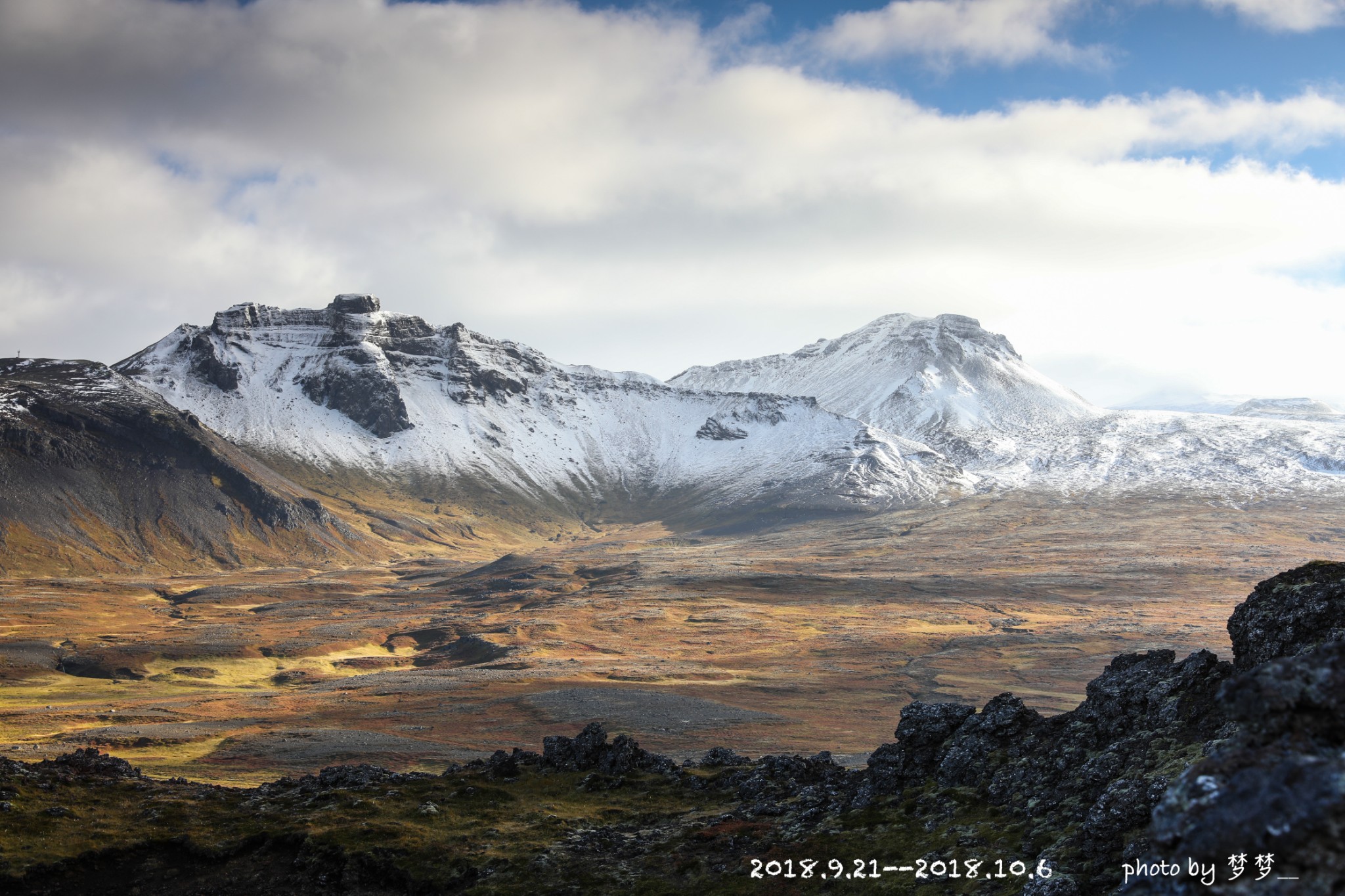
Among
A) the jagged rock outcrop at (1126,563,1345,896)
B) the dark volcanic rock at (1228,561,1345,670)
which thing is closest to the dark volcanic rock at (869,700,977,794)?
the dark volcanic rock at (1228,561,1345,670)

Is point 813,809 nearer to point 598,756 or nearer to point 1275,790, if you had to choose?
point 598,756

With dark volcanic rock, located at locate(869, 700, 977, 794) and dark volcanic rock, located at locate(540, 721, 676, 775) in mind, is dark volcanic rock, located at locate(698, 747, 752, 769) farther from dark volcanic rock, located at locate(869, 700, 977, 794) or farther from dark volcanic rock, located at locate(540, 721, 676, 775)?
dark volcanic rock, located at locate(869, 700, 977, 794)

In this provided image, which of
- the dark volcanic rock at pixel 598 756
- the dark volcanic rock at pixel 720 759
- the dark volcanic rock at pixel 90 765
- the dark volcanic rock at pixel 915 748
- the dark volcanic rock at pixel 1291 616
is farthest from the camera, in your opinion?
the dark volcanic rock at pixel 720 759

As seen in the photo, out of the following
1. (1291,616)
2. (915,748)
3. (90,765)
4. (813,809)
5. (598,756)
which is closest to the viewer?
(1291,616)

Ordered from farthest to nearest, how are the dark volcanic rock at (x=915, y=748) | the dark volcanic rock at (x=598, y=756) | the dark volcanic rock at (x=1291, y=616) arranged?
1. the dark volcanic rock at (x=598, y=756)
2. the dark volcanic rock at (x=915, y=748)
3. the dark volcanic rock at (x=1291, y=616)

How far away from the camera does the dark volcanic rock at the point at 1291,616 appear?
31.5 m

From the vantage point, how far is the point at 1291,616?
32438 mm

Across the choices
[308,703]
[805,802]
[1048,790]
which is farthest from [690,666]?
[1048,790]

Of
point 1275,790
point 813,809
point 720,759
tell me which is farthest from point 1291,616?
point 720,759

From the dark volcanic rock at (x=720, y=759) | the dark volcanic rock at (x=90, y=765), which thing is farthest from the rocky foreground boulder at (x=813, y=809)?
the dark volcanic rock at (x=720, y=759)

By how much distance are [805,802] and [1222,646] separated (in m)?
160

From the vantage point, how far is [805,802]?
1864 inches

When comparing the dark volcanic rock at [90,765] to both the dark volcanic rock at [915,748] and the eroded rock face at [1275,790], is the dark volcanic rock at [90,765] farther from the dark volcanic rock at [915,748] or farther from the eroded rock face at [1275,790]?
the eroded rock face at [1275,790]

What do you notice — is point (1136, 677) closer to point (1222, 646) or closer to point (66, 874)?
point (66, 874)
